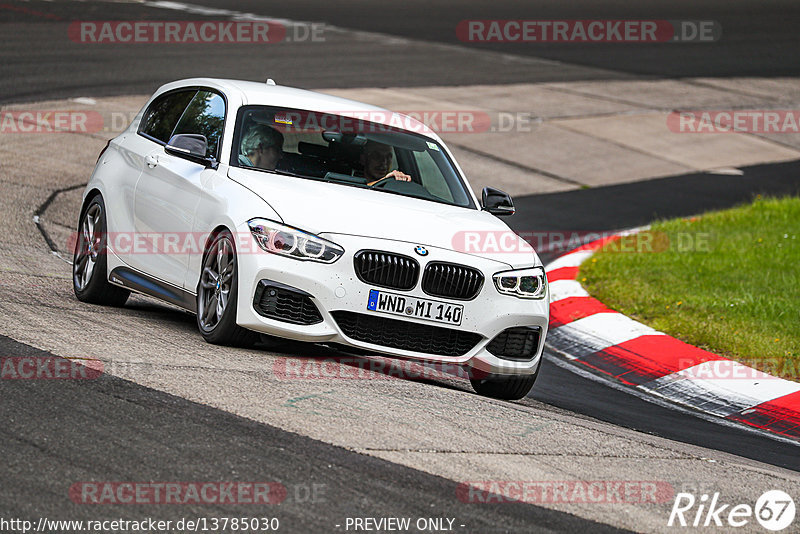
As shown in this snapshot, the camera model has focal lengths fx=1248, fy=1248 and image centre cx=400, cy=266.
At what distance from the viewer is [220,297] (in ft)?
23.8

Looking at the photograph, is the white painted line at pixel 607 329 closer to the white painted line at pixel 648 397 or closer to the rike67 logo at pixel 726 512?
the white painted line at pixel 648 397

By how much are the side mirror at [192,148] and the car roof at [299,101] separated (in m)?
0.55

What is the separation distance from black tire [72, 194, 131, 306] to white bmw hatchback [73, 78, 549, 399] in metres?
0.01

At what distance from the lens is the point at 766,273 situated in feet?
38.2

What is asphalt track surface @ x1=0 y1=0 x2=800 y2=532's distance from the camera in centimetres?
487

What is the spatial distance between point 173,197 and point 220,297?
3.47ft

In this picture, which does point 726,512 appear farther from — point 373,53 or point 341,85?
point 373,53

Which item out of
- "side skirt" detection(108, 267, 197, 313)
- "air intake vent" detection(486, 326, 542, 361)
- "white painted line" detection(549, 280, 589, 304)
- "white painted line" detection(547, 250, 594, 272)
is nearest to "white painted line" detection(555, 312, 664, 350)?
"white painted line" detection(549, 280, 589, 304)

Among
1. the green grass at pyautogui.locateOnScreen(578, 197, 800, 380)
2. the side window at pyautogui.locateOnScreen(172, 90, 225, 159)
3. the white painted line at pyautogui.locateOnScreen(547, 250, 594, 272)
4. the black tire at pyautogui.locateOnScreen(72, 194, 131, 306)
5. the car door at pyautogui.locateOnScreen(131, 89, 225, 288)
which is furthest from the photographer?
the white painted line at pyautogui.locateOnScreen(547, 250, 594, 272)

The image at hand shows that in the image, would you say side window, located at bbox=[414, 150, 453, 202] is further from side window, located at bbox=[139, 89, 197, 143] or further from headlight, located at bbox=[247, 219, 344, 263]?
side window, located at bbox=[139, 89, 197, 143]

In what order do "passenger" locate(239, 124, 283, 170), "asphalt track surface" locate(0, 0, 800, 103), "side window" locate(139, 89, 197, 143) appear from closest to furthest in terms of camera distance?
1. "passenger" locate(239, 124, 283, 170)
2. "side window" locate(139, 89, 197, 143)
3. "asphalt track surface" locate(0, 0, 800, 103)

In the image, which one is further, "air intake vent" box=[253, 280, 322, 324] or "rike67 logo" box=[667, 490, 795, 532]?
"air intake vent" box=[253, 280, 322, 324]

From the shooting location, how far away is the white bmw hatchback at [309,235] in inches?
275

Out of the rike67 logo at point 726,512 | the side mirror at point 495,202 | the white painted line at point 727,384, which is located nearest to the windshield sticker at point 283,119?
the side mirror at point 495,202
